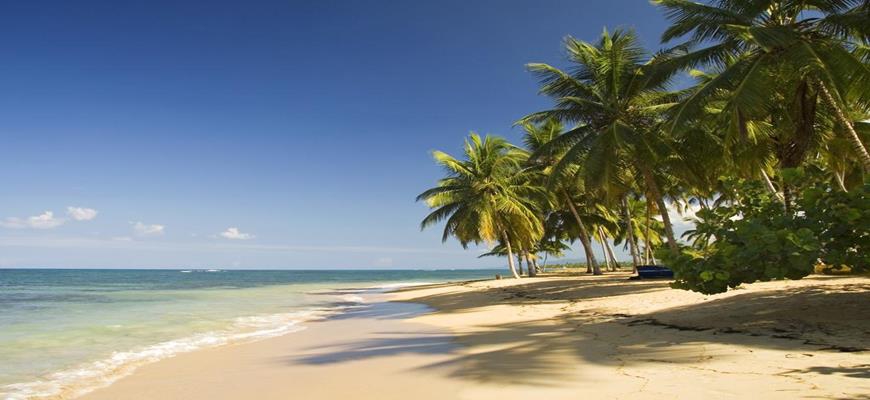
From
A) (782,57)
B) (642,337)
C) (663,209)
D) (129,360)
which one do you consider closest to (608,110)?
(663,209)

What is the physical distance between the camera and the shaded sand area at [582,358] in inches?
A: 204

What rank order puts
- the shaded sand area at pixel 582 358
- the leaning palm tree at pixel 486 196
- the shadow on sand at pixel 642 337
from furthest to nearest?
the leaning palm tree at pixel 486 196 → the shadow on sand at pixel 642 337 → the shaded sand area at pixel 582 358

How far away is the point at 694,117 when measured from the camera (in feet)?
40.9

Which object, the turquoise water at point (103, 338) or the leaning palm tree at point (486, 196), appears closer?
the turquoise water at point (103, 338)

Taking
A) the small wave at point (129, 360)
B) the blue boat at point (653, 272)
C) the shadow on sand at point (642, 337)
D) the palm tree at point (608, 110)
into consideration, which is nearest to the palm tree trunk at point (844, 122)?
the shadow on sand at point (642, 337)

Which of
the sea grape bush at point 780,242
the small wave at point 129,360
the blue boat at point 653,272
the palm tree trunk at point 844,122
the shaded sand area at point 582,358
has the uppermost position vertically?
the palm tree trunk at point 844,122

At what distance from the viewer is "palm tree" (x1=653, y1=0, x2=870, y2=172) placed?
10.2 meters

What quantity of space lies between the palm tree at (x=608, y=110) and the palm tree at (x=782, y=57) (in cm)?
301

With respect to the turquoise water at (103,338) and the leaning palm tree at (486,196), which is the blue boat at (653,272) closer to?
the leaning palm tree at (486,196)

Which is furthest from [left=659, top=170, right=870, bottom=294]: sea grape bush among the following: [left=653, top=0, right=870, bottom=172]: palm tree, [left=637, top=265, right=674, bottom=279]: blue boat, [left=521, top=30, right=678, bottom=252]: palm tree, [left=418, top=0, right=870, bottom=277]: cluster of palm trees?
[left=637, top=265, right=674, bottom=279]: blue boat

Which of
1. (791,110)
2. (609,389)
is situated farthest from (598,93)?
(609,389)

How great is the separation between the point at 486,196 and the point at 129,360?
21.5 m

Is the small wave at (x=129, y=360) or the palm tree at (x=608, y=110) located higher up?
the palm tree at (x=608, y=110)

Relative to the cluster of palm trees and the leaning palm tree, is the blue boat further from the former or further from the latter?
the leaning palm tree
